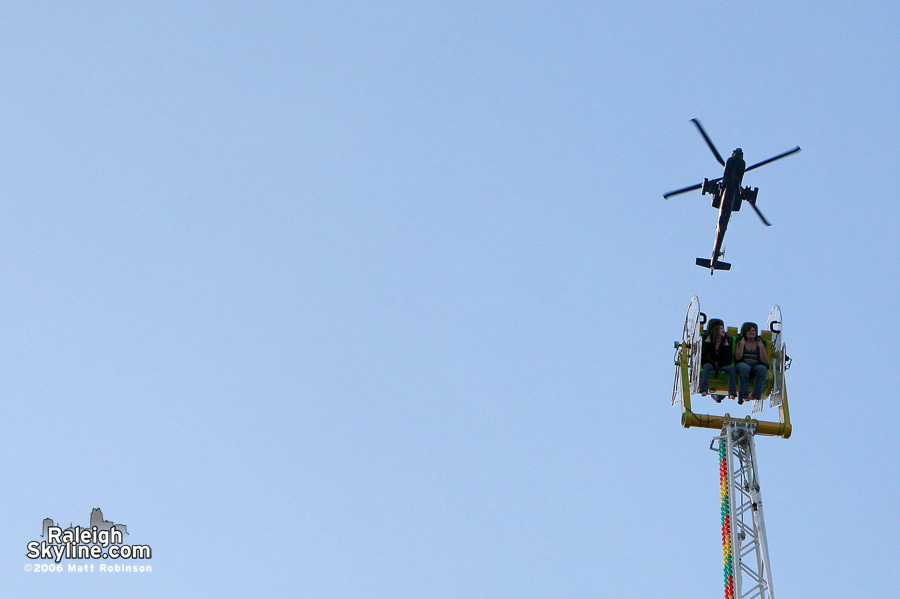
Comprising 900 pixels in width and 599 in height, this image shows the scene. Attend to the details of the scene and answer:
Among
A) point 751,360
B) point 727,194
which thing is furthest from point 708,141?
point 751,360

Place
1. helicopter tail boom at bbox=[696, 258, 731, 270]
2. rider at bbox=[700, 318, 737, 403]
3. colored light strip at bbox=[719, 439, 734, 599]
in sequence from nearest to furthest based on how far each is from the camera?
colored light strip at bbox=[719, 439, 734, 599] < rider at bbox=[700, 318, 737, 403] < helicopter tail boom at bbox=[696, 258, 731, 270]

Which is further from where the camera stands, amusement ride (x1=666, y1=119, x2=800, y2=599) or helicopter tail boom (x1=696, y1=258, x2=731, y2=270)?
helicopter tail boom (x1=696, y1=258, x2=731, y2=270)

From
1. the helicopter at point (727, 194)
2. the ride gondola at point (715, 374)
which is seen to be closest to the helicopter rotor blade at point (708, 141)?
the helicopter at point (727, 194)

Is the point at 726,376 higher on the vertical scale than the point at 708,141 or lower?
lower

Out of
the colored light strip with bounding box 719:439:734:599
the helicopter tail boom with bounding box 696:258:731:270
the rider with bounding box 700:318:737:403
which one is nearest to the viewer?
the colored light strip with bounding box 719:439:734:599

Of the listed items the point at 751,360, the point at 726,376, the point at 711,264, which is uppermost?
the point at 711,264

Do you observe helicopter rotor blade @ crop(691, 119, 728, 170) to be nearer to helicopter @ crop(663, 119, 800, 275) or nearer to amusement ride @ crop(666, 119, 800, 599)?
helicopter @ crop(663, 119, 800, 275)

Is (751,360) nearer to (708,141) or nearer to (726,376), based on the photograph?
(726,376)

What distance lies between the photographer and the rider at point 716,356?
3781 centimetres

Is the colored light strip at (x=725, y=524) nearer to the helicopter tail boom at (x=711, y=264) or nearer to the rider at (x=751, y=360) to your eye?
the rider at (x=751, y=360)

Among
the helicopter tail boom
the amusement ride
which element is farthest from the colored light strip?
the helicopter tail boom

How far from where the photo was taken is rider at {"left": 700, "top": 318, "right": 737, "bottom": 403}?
37812 millimetres

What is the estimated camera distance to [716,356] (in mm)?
38219

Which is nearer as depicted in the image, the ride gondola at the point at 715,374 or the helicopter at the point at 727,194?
the ride gondola at the point at 715,374
